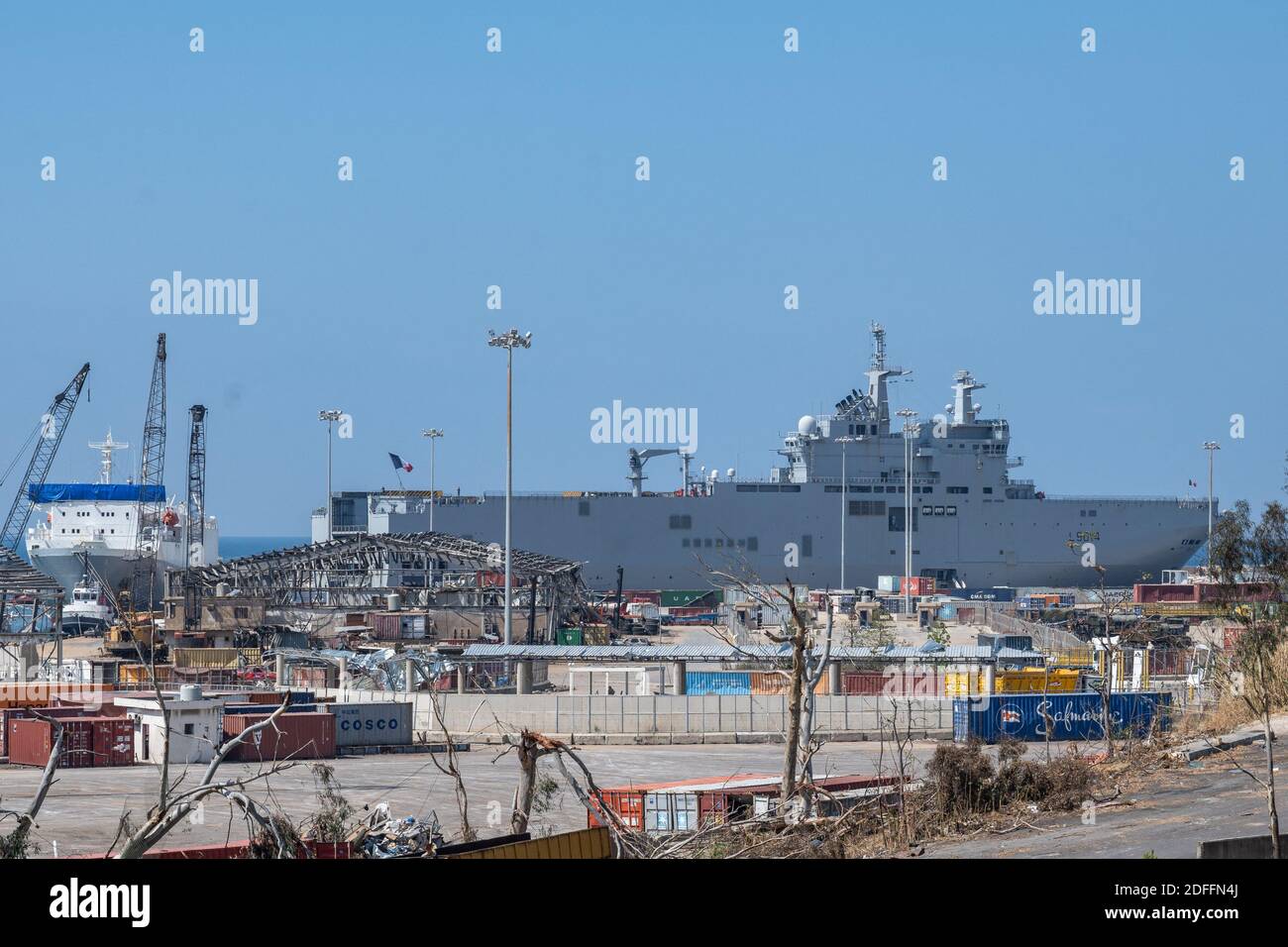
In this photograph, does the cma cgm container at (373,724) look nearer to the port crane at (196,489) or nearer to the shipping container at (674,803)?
the shipping container at (674,803)

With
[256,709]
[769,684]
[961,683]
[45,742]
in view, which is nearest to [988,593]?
[961,683]

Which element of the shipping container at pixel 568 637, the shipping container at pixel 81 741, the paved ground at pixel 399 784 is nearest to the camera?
the paved ground at pixel 399 784

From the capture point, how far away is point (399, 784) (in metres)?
25.4

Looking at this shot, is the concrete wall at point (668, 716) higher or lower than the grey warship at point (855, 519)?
lower

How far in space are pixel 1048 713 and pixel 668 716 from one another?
8.71m

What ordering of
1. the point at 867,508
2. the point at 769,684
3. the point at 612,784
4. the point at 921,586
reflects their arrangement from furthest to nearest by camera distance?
the point at 867,508
the point at 921,586
the point at 769,684
the point at 612,784

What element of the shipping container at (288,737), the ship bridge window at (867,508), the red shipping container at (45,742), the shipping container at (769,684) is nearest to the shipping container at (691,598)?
the ship bridge window at (867,508)

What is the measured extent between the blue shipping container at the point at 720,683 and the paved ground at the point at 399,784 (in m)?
7.11

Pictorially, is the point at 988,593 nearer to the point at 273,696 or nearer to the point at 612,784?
the point at 273,696

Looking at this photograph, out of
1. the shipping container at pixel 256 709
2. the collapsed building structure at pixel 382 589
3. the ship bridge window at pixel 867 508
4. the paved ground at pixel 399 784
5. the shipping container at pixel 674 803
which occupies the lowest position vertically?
the paved ground at pixel 399 784

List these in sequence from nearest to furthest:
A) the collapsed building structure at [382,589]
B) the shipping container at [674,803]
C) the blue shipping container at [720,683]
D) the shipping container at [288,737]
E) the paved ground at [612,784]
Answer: the paved ground at [612,784] → the shipping container at [674,803] → the shipping container at [288,737] → the blue shipping container at [720,683] → the collapsed building structure at [382,589]

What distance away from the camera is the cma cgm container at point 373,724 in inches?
1241

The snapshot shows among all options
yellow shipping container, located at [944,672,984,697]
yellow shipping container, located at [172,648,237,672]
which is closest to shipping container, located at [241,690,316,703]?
yellow shipping container, located at [172,648,237,672]
